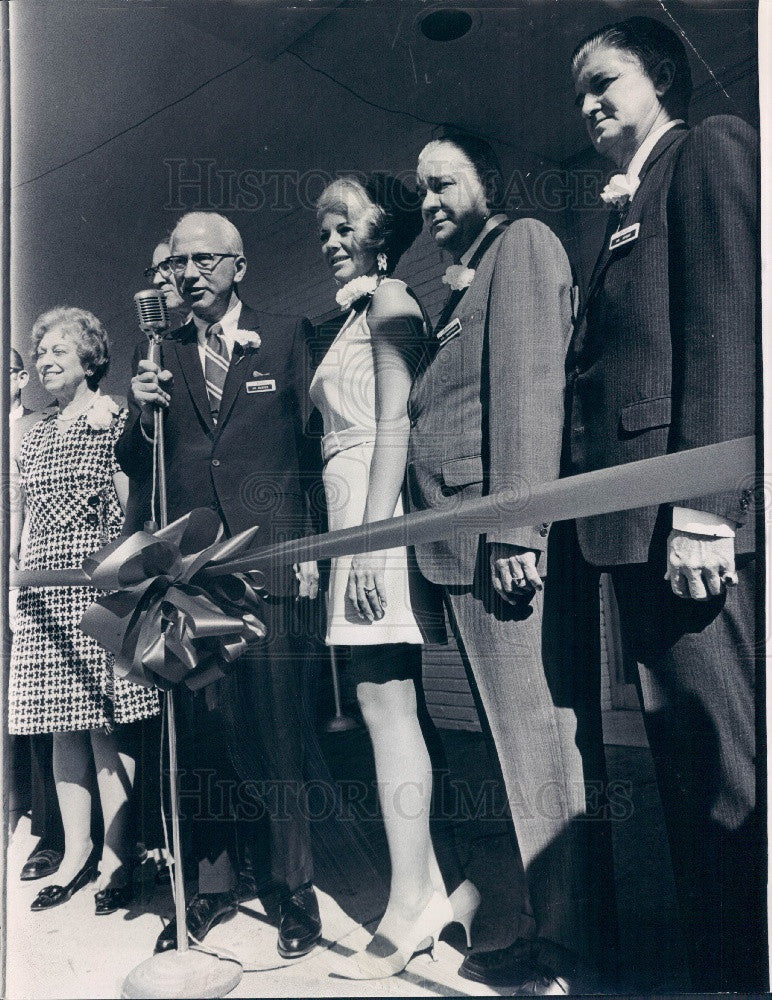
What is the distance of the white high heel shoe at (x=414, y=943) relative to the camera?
212cm

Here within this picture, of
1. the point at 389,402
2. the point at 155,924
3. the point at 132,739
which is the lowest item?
the point at 155,924

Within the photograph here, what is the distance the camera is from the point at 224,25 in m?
2.24

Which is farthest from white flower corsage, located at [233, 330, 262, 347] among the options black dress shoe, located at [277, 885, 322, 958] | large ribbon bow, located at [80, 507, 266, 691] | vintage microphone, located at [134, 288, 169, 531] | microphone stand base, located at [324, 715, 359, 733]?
black dress shoe, located at [277, 885, 322, 958]

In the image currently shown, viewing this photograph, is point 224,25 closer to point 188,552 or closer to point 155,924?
point 188,552

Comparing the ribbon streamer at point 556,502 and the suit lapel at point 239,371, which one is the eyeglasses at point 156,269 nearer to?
the suit lapel at point 239,371

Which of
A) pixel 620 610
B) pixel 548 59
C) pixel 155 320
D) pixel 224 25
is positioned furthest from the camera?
pixel 155 320

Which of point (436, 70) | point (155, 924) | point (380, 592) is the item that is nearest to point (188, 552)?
point (380, 592)

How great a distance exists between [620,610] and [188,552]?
3.56ft

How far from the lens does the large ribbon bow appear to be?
2.10m

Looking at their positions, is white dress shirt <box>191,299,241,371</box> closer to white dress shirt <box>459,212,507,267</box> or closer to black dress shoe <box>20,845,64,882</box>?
white dress shirt <box>459,212,507,267</box>

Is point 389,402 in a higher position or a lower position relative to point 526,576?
higher

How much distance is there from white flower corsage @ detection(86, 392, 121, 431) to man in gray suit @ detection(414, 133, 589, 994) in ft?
3.05

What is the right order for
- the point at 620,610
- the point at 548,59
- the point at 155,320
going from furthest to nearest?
the point at 155,320, the point at 548,59, the point at 620,610

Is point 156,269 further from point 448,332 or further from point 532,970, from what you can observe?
point 532,970
